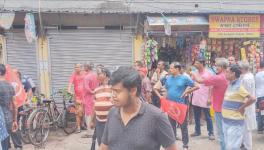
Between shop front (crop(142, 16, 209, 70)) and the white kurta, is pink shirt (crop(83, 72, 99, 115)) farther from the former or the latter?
the white kurta

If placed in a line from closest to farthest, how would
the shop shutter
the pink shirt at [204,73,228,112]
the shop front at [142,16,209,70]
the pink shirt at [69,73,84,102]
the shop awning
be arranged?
the pink shirt at [204,73,228,112] → the pink shirt at [69,73,84,102] → the shop awning → the shop front at [142,16,209,70] → the shop shutter

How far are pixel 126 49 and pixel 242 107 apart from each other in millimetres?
6068

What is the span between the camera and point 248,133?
739cm

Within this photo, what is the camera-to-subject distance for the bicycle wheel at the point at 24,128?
855 cm

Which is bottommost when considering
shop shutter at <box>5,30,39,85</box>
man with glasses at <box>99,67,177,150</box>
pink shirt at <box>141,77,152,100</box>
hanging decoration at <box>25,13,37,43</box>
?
pink shirt at <box>141,77,152,100</box>

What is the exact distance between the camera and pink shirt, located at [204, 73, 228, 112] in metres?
6.88

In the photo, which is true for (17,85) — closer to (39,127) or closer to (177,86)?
(39,127)

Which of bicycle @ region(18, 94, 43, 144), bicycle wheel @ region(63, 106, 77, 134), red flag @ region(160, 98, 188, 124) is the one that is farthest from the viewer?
bicycle wheel @ region(63, 106, 77, 134)

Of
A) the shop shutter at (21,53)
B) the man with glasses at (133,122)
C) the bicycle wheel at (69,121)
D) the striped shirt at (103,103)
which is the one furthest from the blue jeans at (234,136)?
the shop shutter at (21,53)

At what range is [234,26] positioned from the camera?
37.3ft

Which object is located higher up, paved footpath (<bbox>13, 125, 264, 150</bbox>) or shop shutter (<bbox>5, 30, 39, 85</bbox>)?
shop shutter (<bbox>5, 30, 39, 85</bbox>)

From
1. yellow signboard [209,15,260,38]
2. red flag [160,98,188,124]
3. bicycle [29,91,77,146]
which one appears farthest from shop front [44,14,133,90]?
red flag [160,98,188,124]

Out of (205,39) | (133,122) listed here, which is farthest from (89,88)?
(133,122)

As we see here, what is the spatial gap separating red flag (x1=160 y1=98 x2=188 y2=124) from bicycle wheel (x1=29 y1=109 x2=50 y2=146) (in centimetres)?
280
